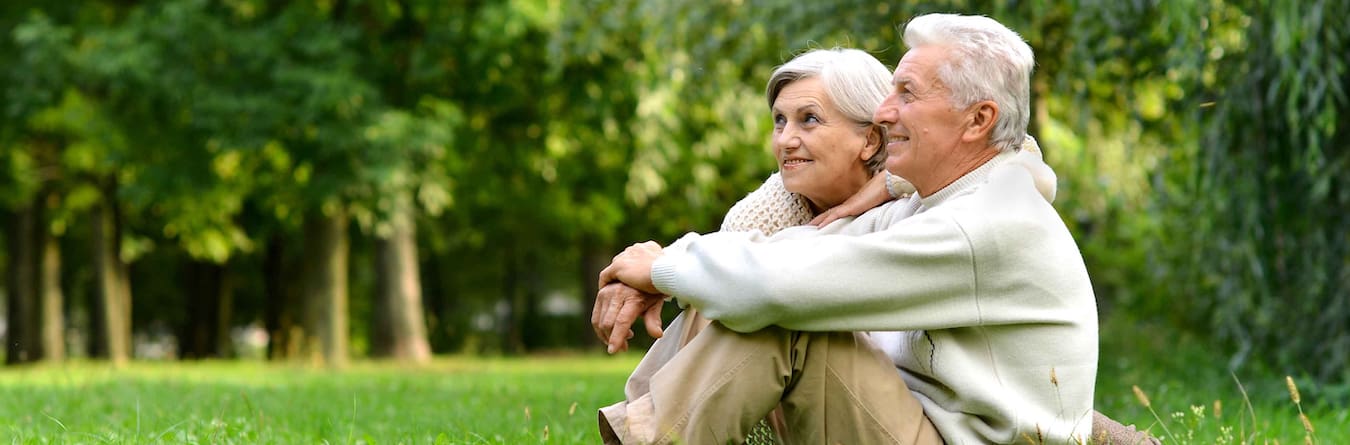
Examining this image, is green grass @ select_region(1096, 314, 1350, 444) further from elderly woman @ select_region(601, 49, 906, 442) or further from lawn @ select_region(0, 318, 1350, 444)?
elderly woman @ select_region(601, 49, 906, 442)

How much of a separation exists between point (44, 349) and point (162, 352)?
2054 cm

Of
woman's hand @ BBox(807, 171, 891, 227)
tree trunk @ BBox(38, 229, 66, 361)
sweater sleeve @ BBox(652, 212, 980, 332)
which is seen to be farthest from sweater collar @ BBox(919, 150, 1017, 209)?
tree trunk @ BBox(38, 229, 66, 361)

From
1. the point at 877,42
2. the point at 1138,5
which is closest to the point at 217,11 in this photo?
the point at 877,42

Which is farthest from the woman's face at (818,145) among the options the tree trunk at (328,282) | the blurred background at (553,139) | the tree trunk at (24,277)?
the tree trunk at (24,277)

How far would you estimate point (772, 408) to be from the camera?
2926mm

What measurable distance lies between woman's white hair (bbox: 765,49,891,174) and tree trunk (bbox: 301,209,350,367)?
13265 millimetres

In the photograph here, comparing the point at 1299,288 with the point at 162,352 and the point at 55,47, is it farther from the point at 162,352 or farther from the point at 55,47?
the point at 162,352

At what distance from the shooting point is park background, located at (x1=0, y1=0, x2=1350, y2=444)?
21.6 feet

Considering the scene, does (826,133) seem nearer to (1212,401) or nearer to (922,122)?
(922,122)

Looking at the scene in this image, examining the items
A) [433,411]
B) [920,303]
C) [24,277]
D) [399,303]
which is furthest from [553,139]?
[920,303]

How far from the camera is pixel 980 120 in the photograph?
294 centimetres

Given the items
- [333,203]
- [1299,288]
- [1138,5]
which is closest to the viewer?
[1138,5]

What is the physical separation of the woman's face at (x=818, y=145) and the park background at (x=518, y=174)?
0.51 metres

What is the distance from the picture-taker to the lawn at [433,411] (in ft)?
14.1
